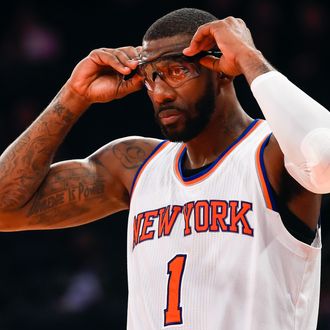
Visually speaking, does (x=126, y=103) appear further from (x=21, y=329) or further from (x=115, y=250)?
(x=21, y=329)

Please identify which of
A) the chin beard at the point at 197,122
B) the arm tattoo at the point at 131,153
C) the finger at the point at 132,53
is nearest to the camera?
the chin beard at the point at 197,122

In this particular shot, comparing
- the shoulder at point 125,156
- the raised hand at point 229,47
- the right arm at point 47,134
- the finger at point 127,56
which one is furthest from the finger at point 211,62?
the shoulder at point 125,156

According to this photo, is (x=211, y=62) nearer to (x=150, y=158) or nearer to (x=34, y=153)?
(x=150, y=158)

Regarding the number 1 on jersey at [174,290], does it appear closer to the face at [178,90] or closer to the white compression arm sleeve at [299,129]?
the face at [178,90]

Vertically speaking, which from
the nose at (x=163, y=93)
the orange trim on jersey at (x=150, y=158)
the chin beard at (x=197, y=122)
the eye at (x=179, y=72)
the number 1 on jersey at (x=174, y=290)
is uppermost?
the eye at (x=179, y=72)

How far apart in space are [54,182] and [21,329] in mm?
2729

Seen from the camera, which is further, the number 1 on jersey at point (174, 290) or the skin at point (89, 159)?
the skin at point (89, 159)

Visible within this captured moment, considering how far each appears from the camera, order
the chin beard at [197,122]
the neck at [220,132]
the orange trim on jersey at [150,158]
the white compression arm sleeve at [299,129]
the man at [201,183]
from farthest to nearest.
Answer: the orange trim on jersey at [150,158] → the neck at [220,132] → the chin beard at [197,122] → the man at [201,183] → the white compression arm sleeve at [299,129]

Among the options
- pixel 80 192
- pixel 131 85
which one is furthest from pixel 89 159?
pixel 131 85

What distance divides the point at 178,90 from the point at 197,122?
0.16 m

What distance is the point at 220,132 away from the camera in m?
3.45

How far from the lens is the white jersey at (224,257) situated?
307cm

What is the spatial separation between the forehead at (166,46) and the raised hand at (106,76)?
159mm

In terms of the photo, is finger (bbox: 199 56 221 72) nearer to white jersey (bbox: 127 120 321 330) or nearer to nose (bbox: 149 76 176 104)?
nose (bbox: 149 76 176 104)
